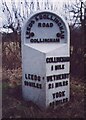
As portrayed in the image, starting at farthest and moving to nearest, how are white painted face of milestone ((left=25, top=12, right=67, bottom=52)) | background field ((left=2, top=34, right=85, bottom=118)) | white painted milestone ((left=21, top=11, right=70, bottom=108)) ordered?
white painted face of milestone ((left=25, top=12, right=67, bottom=52))
white painted milestone ((left=21, top=11, right=70, bottom=108))
background field ((left=2, top=34, right=85, bottom=118))

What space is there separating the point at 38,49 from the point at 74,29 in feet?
10.00

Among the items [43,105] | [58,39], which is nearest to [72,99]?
[43,105]


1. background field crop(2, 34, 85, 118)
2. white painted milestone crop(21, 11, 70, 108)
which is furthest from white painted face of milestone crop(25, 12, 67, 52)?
background field crop(2, 34, 85, 118)

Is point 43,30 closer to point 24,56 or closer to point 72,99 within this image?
point 24,56

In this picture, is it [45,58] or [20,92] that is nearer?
[45,58]

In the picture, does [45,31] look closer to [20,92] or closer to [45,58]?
[45,58]

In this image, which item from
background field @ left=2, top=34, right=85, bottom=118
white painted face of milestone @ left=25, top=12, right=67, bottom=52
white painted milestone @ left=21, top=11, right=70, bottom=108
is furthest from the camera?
white painted face of milestone @ left=25, top=12, right=67, bottom=52

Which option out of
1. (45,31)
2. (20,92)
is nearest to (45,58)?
(45,31)

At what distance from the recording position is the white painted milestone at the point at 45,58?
20.9 feet

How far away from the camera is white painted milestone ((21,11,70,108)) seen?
638 cm

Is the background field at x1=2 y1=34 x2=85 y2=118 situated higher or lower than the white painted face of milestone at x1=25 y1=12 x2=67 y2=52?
lower

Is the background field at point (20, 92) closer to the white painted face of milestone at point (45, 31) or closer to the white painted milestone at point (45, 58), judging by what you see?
the white painted milestone at point (45, 58)

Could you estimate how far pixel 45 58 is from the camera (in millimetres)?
6312

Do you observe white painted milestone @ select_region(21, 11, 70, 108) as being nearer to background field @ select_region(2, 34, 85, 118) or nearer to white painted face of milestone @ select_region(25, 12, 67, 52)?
white painted face of milestone @ select_region(25, 12, 67, 52)
